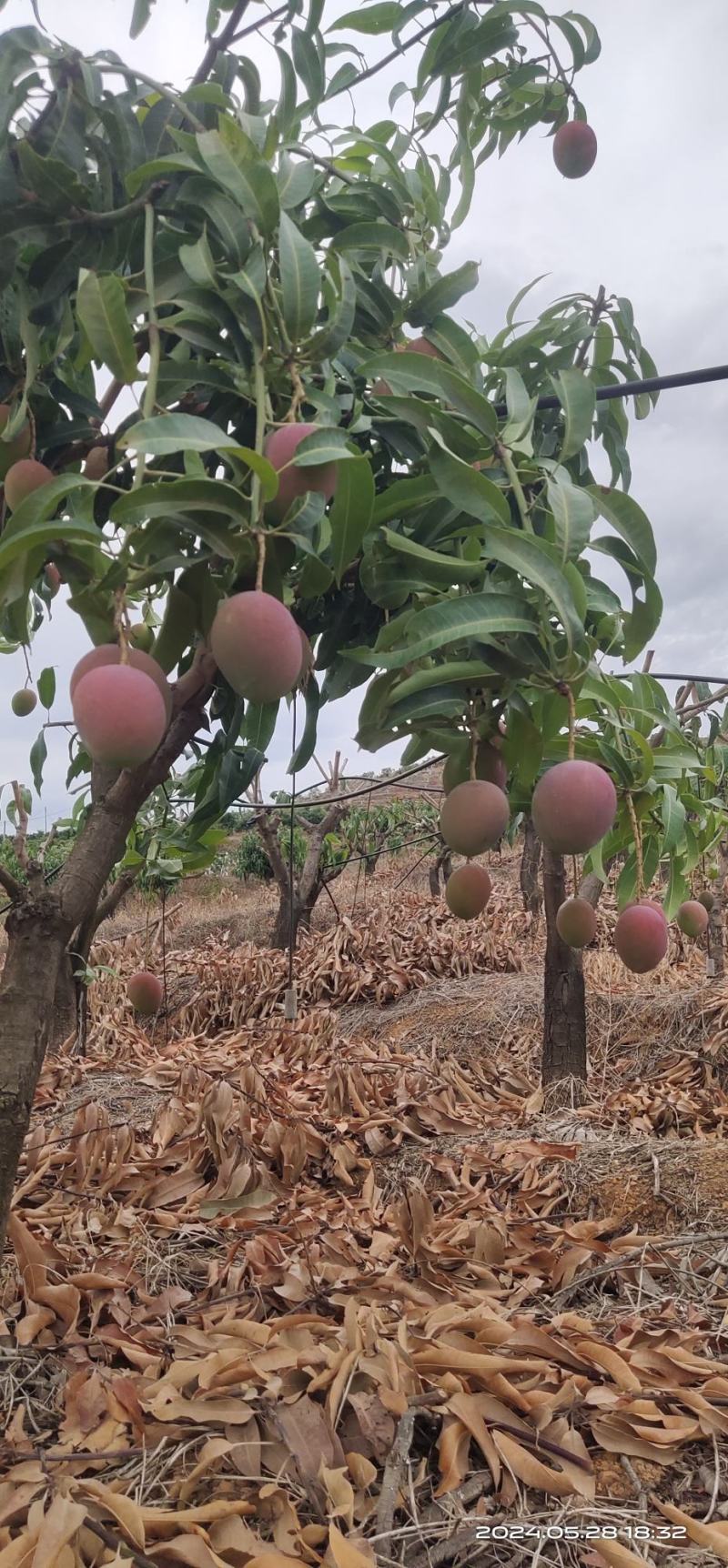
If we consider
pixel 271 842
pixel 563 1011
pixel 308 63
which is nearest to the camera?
pixel 308 63

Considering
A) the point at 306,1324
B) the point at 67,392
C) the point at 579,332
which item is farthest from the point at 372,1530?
the point at 579,332

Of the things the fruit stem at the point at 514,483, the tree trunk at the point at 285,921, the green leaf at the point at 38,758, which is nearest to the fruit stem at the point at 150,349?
the fruit stem at the point at 514,483

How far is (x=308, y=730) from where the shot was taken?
152 centimetres

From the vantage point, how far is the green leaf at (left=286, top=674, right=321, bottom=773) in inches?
57.4

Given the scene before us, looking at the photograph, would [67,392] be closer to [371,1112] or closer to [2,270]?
[2,270]

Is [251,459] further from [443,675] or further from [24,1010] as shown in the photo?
[24,1010]

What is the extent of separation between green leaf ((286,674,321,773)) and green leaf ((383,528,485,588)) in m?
0.32

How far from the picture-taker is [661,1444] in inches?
61.5

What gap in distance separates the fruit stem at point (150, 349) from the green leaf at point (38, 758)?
1.97 meters

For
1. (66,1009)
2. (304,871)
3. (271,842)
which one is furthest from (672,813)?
(304,871)

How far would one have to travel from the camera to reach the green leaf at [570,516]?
1052mm

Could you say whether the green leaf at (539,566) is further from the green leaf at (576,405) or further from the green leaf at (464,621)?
the green leaf at (576,405)

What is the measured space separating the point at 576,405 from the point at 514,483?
24 cm

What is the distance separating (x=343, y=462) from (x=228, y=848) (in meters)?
20.3
